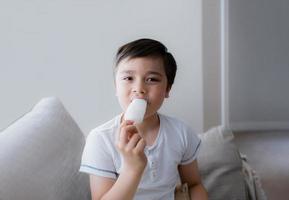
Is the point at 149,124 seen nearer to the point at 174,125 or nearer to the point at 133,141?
the point at 174,125

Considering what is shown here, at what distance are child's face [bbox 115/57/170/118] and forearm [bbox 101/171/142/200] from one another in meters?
0.17

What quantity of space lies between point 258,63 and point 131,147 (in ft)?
9.59

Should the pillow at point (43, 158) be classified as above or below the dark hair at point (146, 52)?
below

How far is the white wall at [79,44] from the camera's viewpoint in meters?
1.50

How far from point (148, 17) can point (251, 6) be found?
2.05 m

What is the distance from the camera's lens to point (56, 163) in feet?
2.70

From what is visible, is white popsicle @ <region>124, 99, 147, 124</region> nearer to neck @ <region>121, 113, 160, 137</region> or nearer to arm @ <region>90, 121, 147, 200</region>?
arm @ <region>90, 121, 147, 200</region>

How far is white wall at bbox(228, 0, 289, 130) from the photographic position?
10.8ft

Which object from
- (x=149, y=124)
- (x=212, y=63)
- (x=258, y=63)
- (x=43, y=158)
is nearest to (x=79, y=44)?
(x=212, y=63)

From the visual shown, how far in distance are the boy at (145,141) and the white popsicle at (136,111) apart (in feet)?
0.13

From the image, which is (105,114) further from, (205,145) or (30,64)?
(205,145)

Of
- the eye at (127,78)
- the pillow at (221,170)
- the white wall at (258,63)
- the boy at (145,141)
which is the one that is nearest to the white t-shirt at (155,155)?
the boy at (145,141)

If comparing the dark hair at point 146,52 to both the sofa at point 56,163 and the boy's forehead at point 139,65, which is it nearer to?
the boy's forehead at point 139,65

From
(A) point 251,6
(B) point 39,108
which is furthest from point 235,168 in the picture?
(A) point 251,6
